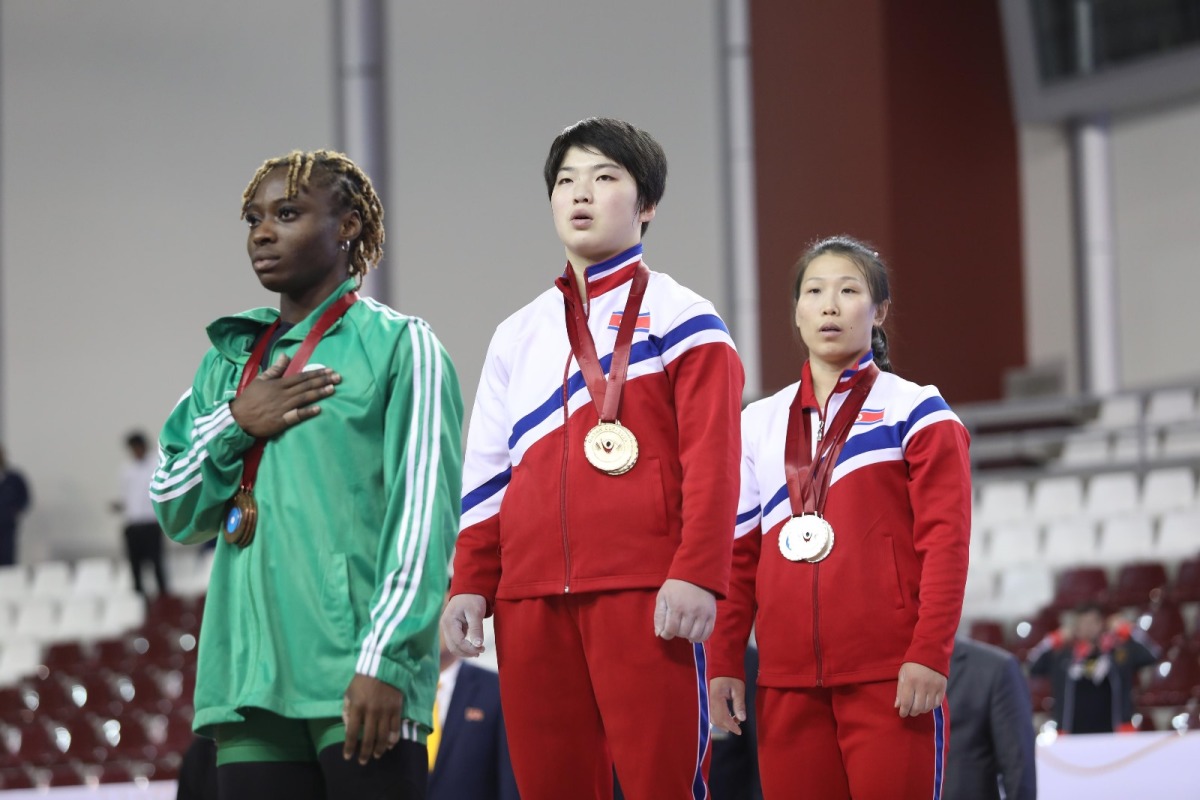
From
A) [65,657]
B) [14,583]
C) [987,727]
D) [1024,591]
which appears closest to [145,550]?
[65,657]

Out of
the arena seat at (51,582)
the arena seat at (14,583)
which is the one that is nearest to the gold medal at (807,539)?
the arena seat at (51,582)

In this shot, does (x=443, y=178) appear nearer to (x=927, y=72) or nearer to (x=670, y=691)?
(x=927, y=72)

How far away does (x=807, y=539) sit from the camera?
324cm

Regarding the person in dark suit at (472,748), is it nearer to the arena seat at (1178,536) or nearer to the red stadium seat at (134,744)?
the red stadium seat at (134,744)

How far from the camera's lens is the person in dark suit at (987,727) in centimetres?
438

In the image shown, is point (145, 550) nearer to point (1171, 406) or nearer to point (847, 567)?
point (1171, 406)

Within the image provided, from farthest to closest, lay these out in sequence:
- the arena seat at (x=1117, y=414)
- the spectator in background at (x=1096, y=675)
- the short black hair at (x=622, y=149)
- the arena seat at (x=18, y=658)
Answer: the arena seat at (x=1117, y=414) → the arena seat at (x=18, y=658) → the spectator in background at (x=1096, y=675) → the short black hair at (x=622, y=149)

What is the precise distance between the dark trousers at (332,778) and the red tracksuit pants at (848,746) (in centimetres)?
93

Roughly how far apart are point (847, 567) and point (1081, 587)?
7153 mm

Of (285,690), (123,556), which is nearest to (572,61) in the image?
(123,556)

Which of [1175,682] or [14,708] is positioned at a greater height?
[1175,682]

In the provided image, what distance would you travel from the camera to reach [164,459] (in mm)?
2672

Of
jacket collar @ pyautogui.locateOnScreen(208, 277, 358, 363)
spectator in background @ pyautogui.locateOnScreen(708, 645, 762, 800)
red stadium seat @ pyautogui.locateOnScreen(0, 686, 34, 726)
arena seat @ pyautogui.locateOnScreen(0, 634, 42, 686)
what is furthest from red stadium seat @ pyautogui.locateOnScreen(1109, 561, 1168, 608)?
arena seat @ pyautogui.locateOnScreen(0, 634, 42, 686)

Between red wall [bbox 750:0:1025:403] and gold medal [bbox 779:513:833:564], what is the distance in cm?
978
